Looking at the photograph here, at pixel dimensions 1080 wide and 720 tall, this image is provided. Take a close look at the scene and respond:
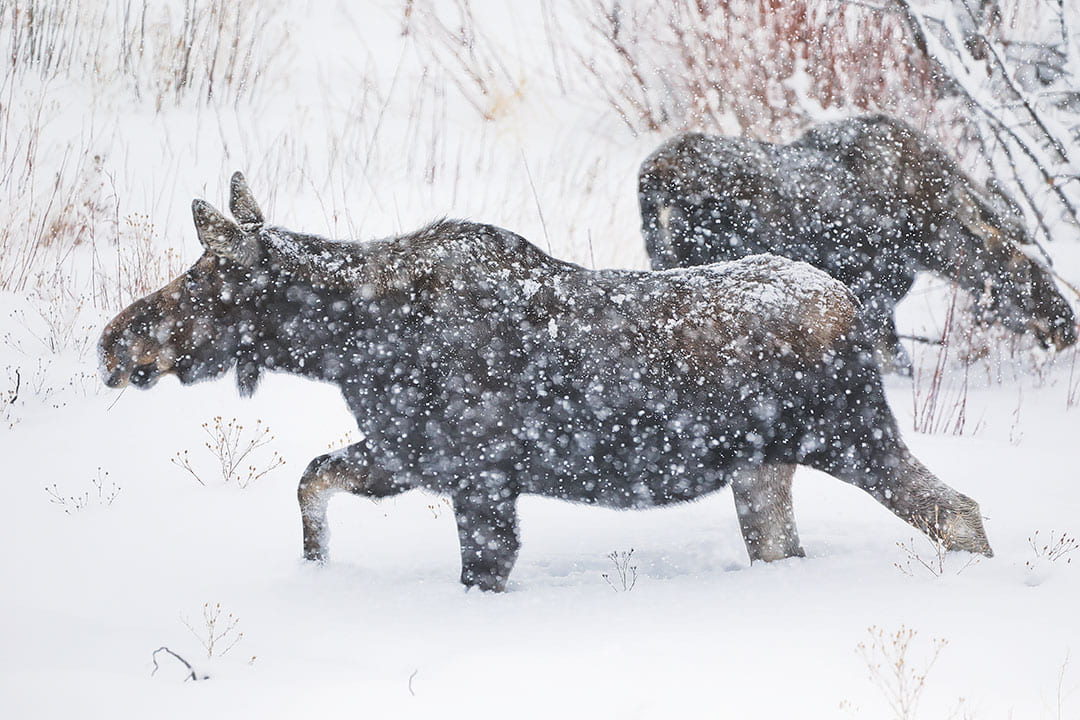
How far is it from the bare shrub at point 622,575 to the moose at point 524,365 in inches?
12.3

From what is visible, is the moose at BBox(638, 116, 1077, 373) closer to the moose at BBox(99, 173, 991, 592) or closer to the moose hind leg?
the moose hind leg

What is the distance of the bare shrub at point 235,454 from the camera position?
5418 millimetres

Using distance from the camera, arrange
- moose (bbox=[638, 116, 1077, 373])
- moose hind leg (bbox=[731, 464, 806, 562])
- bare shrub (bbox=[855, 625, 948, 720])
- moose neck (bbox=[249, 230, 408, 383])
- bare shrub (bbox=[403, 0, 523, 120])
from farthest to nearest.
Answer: bare shrub (bbox=[403, 0, 523, 120])
moose (bbox=[638, 116, 1077, 373])
moose hind leg (bbox=[731, 464, 806, 562])
moose neck (bbox=[249, 230, 408, 383])
bare shrub (bbox=[855, 625, 948, 720])

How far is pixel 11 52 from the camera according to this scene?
31.1 ft

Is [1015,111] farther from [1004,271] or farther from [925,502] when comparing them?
[925,502]

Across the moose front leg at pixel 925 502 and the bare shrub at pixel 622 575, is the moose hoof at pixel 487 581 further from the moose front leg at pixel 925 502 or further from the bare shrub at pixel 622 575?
the moose front leg at pixel 925 502

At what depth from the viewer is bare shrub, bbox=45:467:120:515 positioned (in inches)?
197

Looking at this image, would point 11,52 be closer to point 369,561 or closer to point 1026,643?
point 369,561

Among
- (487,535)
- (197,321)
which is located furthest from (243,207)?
(487,535)

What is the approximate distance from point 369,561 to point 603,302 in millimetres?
1519

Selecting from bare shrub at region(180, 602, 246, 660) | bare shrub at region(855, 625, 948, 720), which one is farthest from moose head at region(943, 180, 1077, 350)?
bare shrub at region(180, 602, 246, 660)

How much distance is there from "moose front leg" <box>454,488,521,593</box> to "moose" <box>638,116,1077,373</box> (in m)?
2.95

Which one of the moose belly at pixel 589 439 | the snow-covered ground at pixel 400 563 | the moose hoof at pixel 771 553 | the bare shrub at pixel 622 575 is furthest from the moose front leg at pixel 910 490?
the bare shrub at pixel 622 575

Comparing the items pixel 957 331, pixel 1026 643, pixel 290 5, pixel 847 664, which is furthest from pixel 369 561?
pixel 290 5
